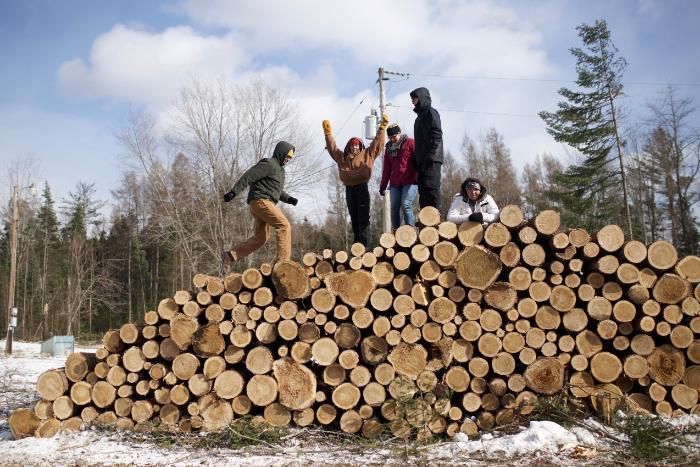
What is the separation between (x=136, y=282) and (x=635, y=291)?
36.5 meters

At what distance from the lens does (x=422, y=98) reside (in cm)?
671

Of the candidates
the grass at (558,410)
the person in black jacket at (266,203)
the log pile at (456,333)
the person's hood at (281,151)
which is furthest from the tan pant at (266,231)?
the grass at (558,410)

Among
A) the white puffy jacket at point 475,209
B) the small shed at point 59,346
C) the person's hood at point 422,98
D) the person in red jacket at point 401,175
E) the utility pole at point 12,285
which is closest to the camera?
the white puffy jacket at point 475,209

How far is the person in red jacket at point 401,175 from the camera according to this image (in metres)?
7.06

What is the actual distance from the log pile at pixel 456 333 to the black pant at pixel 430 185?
96 cm

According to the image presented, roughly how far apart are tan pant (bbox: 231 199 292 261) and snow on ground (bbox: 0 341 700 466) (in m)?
2.15

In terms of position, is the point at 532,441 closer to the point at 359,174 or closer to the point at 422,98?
the point at 359,174

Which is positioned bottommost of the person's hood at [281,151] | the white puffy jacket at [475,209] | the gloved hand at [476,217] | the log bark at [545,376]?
the log bark at [545,376]

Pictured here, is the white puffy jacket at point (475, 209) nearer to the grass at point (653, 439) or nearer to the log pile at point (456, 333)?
the log pile at point (456, 333)

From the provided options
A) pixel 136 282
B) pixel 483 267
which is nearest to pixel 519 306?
pixel 483 267

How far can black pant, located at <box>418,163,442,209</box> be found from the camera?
6.56m

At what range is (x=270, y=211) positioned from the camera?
6582 mm

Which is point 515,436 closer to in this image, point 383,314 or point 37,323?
point 383,314

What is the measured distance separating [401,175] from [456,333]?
94.0 inches
